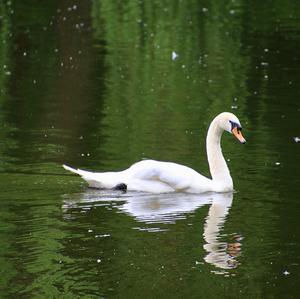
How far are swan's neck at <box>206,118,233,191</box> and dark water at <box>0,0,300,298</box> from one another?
17cm

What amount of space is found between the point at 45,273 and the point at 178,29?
1972cm

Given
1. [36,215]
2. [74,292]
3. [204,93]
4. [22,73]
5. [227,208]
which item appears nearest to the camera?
[74,292]

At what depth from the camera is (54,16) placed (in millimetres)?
29672

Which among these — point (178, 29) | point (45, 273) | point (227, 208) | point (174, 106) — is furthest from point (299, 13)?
point (45, 273)

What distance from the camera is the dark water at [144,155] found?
29.0 ft

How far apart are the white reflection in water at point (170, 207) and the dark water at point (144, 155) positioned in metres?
0.02

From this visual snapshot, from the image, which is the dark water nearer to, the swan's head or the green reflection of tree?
the green reflection of tree

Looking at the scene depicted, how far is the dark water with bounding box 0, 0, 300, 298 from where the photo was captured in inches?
348

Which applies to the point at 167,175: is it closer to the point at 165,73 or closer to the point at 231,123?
the point at 231,123

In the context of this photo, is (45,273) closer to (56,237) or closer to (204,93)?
(56,237)

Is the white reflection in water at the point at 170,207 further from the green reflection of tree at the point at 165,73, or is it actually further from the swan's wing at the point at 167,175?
the green reflection of tree at the point at 165,73

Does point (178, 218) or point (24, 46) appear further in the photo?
point (24, 46)

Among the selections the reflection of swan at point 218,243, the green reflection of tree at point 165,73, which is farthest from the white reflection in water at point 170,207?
the green reflection of tree at point 165,73

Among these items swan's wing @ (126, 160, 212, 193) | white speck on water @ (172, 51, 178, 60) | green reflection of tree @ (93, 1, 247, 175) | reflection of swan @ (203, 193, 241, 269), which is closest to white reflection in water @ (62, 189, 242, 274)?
reflection of swan @ (203, 193, 241, 269)
